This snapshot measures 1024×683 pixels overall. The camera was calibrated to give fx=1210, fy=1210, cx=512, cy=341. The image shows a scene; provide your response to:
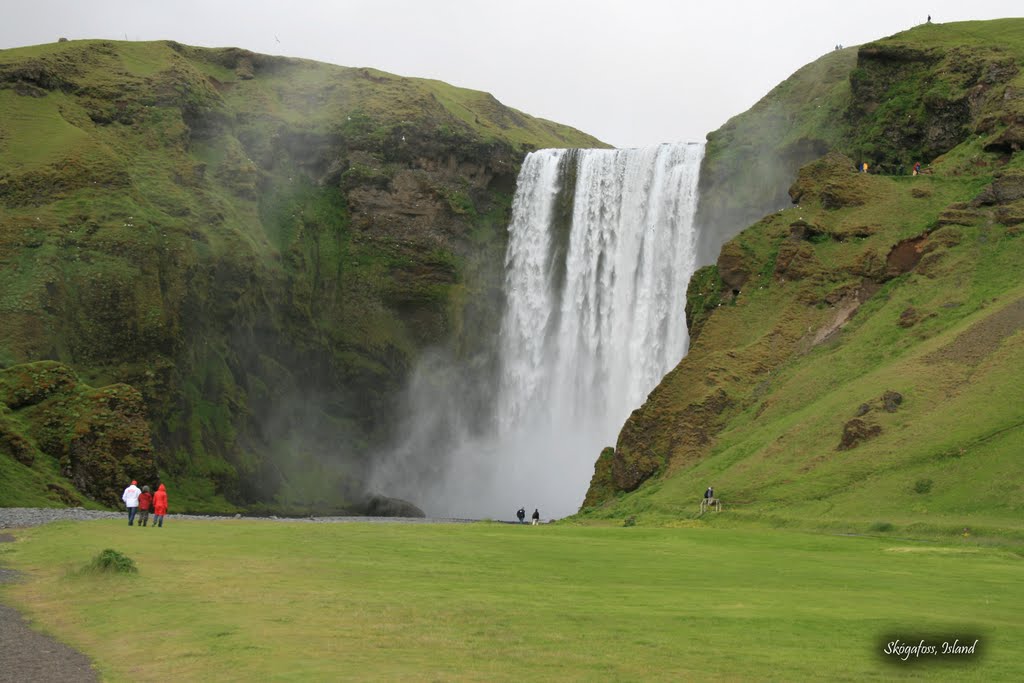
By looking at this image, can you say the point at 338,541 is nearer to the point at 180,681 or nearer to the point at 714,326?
the point at 180,681

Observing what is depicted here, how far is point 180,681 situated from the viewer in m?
17.8

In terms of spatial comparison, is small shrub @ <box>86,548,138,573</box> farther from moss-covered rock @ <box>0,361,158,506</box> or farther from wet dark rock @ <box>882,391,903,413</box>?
moss-covered rock @ <box>0,361,158,506</box>

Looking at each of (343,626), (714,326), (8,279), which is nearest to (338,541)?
(343,626)

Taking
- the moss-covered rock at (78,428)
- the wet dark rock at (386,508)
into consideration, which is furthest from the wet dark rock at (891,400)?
the wet dark rock at (386,508)

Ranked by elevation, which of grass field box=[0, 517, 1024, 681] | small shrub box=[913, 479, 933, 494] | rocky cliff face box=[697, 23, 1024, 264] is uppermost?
rocky cliff face box=[697, 23, 1024, 264]

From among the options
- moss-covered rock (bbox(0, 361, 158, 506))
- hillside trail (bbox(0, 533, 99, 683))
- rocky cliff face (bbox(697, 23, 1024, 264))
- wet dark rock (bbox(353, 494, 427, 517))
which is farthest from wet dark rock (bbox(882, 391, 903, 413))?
wet dark rock (bbox(353, 494, 427, 517))

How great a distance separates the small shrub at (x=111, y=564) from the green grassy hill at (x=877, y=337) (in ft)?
88.8

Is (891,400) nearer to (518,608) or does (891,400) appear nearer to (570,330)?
(518,608)

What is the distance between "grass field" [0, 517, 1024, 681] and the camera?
18828 millimetres

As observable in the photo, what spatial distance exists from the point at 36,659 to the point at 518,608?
9.09 meters

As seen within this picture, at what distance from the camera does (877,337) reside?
6344 cm

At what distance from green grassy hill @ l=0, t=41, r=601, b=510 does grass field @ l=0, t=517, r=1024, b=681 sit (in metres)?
48.8

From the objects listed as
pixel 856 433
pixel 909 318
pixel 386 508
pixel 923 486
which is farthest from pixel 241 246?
pixel 923 486

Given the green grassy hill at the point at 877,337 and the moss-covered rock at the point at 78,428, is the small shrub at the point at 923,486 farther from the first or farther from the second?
the moss-covered rock at the point at 78,428
